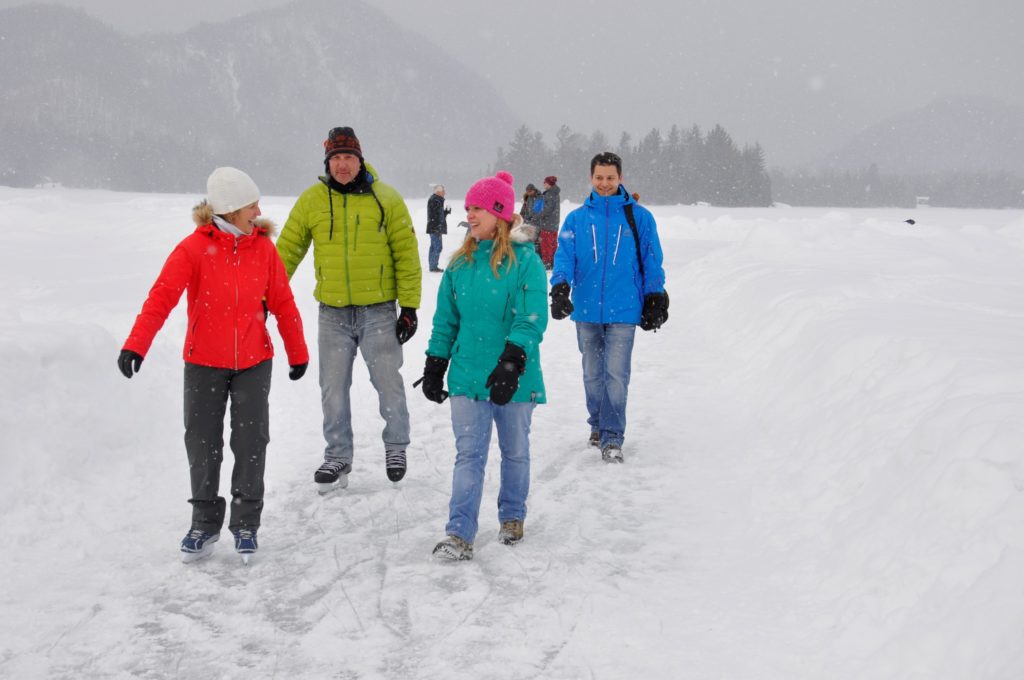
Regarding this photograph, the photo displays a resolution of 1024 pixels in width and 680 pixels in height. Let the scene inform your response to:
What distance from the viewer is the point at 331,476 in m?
5.12

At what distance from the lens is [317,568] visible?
4.05 metres

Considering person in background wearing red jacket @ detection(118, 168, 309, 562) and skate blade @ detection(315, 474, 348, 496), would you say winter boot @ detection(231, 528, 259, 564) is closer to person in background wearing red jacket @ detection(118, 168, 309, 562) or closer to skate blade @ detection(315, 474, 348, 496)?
person in background wearing red jacket @ detection(118, 168, 309, 562)

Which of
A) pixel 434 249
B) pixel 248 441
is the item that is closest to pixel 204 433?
pixel 248 441

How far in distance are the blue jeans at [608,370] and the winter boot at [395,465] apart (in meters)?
1.56

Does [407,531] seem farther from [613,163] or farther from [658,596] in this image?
[613,163]

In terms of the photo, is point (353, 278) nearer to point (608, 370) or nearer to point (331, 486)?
point (331, 486)

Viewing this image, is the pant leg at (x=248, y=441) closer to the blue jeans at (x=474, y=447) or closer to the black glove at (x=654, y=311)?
the blue jeans at (x=474, y=447)

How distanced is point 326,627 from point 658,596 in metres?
1.57

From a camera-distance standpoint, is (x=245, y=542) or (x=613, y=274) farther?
(x=613, y=274)

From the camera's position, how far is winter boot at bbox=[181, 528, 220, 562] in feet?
13.3

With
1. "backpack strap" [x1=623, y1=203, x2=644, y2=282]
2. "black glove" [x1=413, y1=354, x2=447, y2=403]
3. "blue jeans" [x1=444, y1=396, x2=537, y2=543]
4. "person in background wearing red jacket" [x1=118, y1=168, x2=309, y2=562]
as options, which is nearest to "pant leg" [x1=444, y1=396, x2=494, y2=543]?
"blue jeans" [x1=444, y1=396, x2=537, y2=543]

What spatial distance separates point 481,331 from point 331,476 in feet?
5.56

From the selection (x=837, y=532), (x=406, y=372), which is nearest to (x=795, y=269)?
(x=406, y=372)

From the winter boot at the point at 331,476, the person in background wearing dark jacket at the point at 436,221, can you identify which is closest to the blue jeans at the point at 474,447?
the winter boot at the point at 331,476
